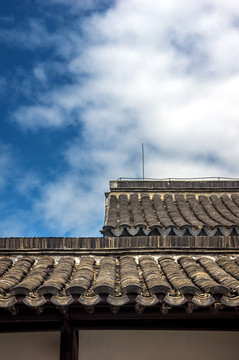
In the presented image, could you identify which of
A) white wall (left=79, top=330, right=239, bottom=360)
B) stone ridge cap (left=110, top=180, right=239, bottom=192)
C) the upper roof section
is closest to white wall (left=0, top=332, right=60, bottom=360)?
white wall (left=79, top=330, right=239, bottom=360)

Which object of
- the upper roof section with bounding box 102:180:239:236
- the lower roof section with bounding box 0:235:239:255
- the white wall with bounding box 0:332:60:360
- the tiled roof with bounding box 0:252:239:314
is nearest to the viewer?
the tiled roof with bounding box 0:252:239:314

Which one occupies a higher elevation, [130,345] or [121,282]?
[121,282]

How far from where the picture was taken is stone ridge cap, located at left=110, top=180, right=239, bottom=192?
11.9 meters

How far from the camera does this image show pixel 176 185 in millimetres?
11992

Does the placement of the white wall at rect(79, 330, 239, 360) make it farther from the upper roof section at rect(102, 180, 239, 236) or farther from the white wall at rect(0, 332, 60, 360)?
the upper roof section at rect(102, 180, 239, 236)

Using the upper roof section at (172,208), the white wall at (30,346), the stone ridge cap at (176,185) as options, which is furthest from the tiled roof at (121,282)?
the stone ridge cap at (176,185)

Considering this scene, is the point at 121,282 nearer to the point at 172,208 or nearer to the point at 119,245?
the point at 119,245

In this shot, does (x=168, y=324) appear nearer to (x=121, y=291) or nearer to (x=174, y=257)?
(x=121, y=291)

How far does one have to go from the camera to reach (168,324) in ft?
15.2

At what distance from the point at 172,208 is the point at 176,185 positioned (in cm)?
133

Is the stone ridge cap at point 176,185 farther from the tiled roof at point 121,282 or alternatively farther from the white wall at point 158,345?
the white wall at point 158,345

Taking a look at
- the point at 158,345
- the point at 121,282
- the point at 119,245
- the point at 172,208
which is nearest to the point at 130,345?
the point at 158,345

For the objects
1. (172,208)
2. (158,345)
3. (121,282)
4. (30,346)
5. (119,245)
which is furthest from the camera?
(172,208)

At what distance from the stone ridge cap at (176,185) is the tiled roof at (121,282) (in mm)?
6297
